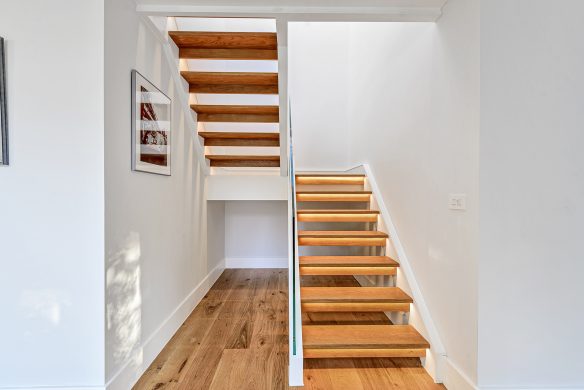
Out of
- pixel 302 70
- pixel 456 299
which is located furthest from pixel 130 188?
pixel 302 70

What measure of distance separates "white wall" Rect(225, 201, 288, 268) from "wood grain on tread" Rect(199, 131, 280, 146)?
4.98 ft

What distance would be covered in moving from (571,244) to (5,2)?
3.18 m

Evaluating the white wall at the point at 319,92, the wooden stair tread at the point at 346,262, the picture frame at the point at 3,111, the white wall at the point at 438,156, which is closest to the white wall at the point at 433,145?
the white wall at the point at 438,156

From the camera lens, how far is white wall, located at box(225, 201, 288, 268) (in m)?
5.09

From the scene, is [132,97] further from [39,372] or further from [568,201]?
[568,201]

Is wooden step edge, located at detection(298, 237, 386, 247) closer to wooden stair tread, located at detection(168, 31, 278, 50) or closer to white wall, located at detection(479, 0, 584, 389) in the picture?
white wall, located at detection(479, 0, 584, 389)

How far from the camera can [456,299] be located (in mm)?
1969

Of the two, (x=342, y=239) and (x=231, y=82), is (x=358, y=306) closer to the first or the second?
(x=342, y=239)

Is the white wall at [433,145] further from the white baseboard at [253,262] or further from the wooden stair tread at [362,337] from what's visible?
the white baseboard at [253,262]

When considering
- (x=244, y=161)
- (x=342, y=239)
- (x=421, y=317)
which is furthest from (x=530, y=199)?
(x=244, y=161)

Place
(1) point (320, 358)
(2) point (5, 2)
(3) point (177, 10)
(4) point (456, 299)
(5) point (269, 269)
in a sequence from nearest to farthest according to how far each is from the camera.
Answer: (2) point (5, 2)
(4) point (456, 299)
(3) point (177, 10)
(1) point (320, 358)
(5) point (269, 269)

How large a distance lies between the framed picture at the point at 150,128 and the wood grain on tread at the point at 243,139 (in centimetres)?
100

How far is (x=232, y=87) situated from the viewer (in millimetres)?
3199

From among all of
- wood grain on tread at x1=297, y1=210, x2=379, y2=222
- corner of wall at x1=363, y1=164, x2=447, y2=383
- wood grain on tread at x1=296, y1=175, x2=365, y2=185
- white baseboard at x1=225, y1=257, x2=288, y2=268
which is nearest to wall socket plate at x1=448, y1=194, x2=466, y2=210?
corner of wall at x1=363, y1=164, x2=447, y2=383
